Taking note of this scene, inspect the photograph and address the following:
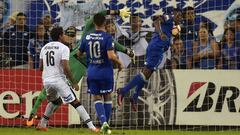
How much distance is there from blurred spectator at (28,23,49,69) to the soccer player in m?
3.32

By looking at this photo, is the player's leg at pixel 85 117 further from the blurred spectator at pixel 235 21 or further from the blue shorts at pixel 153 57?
the blurred spectator at pixel 235 21

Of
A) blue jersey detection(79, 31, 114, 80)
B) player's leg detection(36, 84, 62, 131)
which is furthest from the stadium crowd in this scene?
blue jersey detection(79, 31, 114, 80)

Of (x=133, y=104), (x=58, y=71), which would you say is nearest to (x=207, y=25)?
(x=133, y=104)

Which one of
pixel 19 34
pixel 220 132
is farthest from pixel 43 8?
pixel 220 132

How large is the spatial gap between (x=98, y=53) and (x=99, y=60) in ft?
0.51

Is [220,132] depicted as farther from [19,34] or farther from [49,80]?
[19,34]

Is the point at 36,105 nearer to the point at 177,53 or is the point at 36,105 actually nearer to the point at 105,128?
the point at 105,128

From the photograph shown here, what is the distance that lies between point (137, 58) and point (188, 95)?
155 cm

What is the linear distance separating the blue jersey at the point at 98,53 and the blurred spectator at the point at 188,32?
3.71 metres

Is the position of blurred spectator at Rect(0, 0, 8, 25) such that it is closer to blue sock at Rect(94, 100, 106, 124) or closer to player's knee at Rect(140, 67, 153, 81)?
player's knee at Rect(140, 67, 153, 81)

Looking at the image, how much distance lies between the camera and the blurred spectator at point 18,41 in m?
16.9

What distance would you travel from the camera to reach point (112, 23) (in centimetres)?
1717

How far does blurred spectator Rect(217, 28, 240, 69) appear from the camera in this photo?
16859mm

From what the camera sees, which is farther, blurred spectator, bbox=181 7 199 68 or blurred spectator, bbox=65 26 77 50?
blurred spectator, bbox=181 7 199 68
